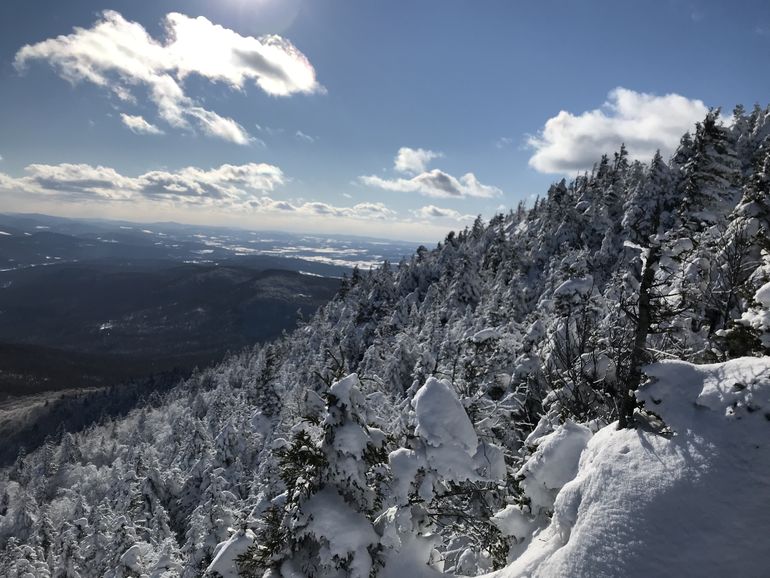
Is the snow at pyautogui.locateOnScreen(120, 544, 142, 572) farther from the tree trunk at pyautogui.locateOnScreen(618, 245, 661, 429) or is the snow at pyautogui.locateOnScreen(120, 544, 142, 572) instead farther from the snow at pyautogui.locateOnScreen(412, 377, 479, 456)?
the tree trunk at pyautogui.locateOnScreen(618, 245, 661, 429)

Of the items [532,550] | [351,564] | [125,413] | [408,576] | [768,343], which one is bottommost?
[125,413]

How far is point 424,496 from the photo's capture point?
27.3 feet

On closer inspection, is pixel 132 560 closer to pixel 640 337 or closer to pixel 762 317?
pixel 640 337

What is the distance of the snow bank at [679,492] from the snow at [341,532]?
105 inches

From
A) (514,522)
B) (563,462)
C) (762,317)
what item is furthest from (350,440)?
(762,317)

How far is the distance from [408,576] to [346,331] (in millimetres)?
84804

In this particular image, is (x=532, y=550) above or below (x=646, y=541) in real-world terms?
below

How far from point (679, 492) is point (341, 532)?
5825 mm

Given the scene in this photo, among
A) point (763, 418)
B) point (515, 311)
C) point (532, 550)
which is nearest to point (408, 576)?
point (532, 550)

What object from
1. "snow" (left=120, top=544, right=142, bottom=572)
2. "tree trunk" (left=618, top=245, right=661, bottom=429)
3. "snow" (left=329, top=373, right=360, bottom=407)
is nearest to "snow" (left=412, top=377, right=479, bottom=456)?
"snow" (left=329, top=373, right=360, bottom=407)

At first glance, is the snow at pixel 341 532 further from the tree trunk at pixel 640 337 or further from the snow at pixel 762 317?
the snow at pixel 762 317

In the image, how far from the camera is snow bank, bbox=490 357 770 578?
562cm

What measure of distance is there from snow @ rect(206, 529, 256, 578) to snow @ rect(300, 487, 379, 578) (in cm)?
338

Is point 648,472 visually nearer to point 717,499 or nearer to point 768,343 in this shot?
point 717,499
